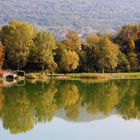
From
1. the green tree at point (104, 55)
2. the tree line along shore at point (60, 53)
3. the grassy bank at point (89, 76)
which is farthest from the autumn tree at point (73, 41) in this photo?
the grassy bank at point (89, 76)

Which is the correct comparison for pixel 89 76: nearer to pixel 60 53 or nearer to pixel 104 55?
pixel 104 55

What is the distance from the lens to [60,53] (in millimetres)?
63344

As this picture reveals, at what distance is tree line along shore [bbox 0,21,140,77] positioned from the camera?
60.3 m

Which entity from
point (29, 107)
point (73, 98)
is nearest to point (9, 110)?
point (29, 107)

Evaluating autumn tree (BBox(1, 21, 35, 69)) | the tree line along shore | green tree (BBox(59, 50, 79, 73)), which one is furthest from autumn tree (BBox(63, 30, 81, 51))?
autumn tree (BBox(1, 21, 35, 69))

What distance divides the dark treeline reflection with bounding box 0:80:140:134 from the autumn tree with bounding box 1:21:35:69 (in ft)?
28.2

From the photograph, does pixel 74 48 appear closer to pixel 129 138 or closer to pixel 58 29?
pixel 129 138

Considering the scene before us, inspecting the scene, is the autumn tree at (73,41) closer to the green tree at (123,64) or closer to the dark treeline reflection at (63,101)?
the green tree at (123,64)

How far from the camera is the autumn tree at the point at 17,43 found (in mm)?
59969

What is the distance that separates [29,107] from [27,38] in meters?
27.0

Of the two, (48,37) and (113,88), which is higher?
(48,37)

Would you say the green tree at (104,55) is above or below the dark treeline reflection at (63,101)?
above

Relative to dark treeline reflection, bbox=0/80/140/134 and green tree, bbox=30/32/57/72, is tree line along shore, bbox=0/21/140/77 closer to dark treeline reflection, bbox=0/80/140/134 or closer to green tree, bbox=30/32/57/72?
green tree, bbox=30/32/57/72

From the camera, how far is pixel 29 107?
113 feet
